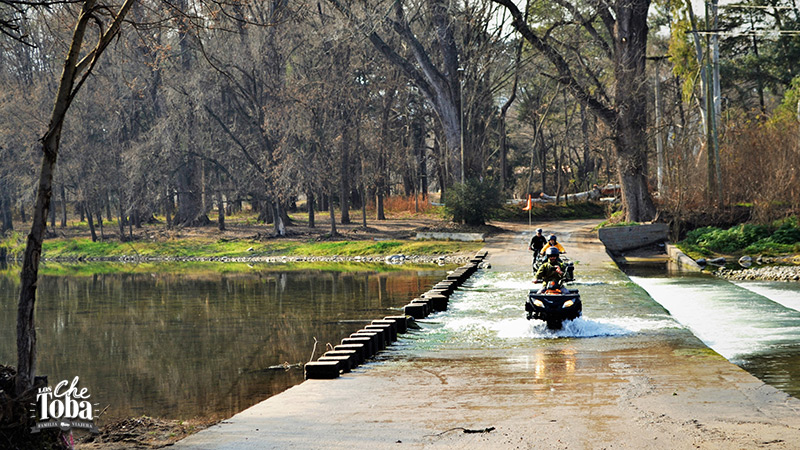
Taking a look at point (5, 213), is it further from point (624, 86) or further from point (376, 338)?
point (376, 338)

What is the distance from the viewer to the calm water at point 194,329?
52.3 feet

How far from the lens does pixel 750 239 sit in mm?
38531

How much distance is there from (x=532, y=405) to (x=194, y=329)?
1477 centimetres

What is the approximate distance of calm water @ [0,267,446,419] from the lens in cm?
1593

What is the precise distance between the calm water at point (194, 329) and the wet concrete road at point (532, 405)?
2.93 metres

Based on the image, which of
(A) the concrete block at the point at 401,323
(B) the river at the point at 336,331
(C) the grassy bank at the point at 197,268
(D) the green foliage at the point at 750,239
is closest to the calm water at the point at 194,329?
(B) the river at the point at 336,331

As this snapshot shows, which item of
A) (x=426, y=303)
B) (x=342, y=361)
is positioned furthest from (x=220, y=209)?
(x=342, y=361)

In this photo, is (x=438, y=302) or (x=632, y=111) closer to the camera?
(x=438, y=302)

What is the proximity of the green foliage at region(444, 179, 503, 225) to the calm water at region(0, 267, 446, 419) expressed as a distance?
9.32 m

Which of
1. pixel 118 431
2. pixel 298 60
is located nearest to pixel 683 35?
pixel 298 60

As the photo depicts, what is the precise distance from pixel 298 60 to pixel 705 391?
52.5m

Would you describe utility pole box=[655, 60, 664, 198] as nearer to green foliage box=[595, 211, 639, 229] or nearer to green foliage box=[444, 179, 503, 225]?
green foliage box=[595, 211, 639, 229]

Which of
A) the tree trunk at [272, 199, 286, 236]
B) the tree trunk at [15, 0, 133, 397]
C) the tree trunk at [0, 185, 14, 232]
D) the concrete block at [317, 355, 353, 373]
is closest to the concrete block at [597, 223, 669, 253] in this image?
the tree trunk at [272, 199, 286, 236]

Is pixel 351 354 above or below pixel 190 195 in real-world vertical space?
below
